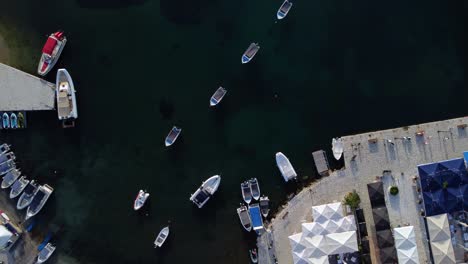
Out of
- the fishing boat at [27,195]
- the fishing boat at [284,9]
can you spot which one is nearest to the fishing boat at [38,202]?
the fishing boat at [27,195]

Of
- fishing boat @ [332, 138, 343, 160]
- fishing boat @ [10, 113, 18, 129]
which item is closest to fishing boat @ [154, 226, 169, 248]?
fishing boat @ [10, 113, 18, 129]


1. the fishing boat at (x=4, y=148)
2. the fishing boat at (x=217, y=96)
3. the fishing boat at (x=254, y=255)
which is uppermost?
the fishing boat at (x=217, y=96)

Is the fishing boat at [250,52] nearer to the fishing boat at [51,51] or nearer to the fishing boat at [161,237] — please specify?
the fishing boat at [51,51]

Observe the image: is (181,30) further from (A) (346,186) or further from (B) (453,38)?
(B) (453,38)

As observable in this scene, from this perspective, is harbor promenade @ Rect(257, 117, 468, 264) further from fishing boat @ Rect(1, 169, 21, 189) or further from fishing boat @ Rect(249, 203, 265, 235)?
fishing boat @ Rect(1, 169, 21, 189)

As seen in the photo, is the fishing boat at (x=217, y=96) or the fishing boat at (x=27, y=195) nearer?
the fishing boat at (x=27, y=195)

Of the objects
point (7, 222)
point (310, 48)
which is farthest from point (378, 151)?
point (7, 222)

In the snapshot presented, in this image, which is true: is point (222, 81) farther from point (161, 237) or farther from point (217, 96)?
point (161, 237)
